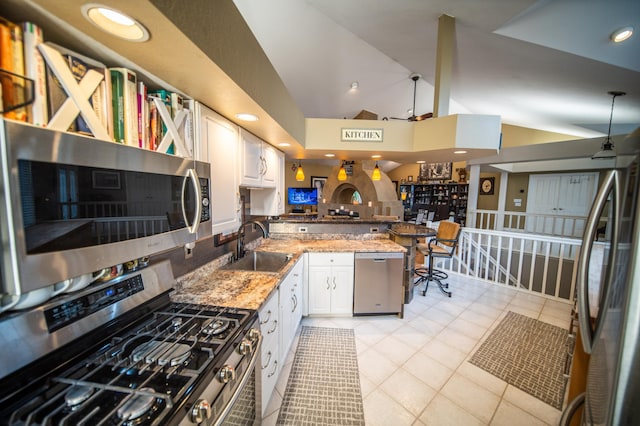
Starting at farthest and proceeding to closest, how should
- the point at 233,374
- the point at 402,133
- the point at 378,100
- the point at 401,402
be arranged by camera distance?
1. the point at 378,100
2. the point at 402,133
3. the point at 401,402
4. the point at 233,374

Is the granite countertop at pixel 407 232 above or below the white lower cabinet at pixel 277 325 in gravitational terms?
above

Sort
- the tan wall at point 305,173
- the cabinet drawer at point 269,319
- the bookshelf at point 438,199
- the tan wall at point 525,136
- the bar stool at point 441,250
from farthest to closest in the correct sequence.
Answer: the bookshelf at point 438,199 < the tan wall at point 305,173 < the tan wall at point 525,136 < the bar stool at point 441,250 < the cabinet drawer at point 269,319

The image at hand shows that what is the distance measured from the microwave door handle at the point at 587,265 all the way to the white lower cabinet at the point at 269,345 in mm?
1475

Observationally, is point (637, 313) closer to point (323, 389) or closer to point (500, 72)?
point (323, 389)

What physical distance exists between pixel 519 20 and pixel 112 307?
3.72 metres

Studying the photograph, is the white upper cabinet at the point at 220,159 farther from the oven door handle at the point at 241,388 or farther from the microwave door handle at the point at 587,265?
the microwave door handle at the point at 587,265

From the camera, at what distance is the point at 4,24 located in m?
0.58

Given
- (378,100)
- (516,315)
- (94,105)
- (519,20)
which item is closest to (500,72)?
(519,20)

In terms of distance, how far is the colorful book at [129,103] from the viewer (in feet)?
2.84

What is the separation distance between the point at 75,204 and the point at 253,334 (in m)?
0.93

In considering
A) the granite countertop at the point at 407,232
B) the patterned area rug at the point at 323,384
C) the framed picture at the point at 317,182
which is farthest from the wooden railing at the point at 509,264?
the framed picture at the point at 317,182

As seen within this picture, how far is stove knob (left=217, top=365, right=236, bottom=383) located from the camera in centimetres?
90

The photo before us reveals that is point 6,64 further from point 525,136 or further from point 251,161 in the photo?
point 525,136

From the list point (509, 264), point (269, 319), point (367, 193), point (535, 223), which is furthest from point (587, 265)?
point (535, 223)
